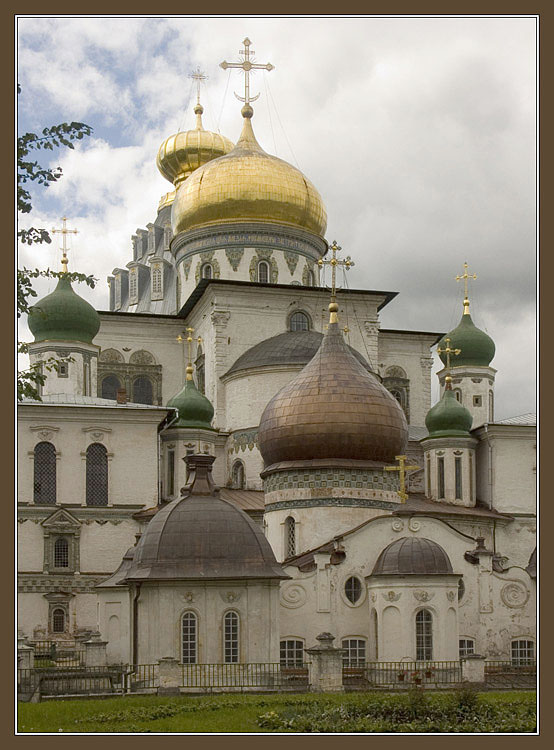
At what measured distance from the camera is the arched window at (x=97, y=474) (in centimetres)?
3878

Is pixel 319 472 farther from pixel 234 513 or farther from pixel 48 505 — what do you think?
pixel 48 505

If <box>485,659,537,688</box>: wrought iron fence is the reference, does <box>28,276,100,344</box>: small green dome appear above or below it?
above

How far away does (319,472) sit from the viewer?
3186 centimetres

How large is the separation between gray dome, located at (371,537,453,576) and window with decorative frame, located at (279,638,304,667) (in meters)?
2.30

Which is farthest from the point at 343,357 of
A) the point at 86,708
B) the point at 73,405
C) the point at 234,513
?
the point at 86,708

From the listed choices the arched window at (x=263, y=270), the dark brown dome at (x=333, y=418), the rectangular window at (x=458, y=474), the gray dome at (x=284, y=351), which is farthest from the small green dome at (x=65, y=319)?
the rectangular window at (x=458, y=474)

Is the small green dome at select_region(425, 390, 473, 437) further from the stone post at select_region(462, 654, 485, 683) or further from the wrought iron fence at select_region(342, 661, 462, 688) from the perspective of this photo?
the stone post at select_region(462, 654, 485, 683)

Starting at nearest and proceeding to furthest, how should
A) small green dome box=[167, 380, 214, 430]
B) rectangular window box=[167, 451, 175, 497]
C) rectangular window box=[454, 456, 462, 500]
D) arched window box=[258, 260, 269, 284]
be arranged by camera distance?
rectangular window box=[167, 451, 175, 497]
small green dome box=[167, 380, 214, 430]
rectangular window box=[454, 456, 462, 500]
arched window box=[258, 260, 269, 284]

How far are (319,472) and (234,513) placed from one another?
4790 mm

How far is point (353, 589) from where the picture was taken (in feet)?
97.7

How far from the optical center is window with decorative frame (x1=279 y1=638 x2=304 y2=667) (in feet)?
93.8

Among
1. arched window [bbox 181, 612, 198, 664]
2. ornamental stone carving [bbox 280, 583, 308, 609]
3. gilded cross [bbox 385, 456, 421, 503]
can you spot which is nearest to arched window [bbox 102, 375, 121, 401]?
gilded cross [bbox 385, 456, 421, 503]

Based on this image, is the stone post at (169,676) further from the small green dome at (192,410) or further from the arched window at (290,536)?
the small green dome at (192,410)

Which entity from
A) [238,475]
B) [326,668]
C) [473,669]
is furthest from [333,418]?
[238,475]
